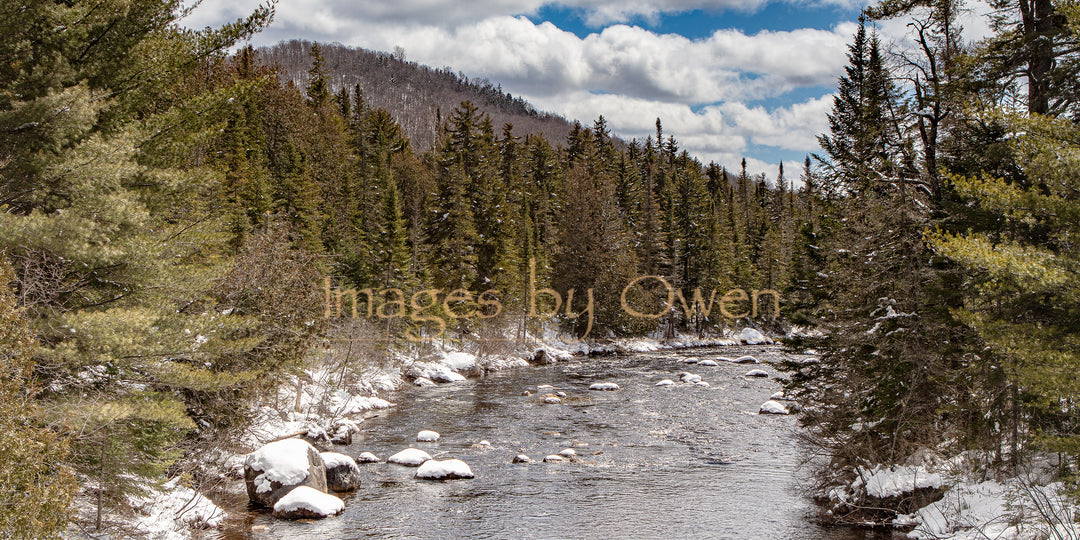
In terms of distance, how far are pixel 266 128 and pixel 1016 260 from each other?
54.0 meters

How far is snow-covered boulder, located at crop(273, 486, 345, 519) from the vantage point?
1416 centimetres

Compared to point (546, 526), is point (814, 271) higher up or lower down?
higher up

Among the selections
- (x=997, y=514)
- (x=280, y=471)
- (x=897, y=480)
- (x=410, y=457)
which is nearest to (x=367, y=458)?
(x=410, y=457)

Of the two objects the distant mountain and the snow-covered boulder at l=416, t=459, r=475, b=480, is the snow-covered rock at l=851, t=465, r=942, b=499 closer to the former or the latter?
the snow-covered boulder at l=416, t=459, r=475, b=480

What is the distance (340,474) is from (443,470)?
2.69 meters

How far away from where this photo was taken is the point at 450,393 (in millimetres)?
32188

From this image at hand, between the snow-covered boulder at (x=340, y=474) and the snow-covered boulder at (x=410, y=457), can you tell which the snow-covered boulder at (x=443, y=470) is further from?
the snow-covered boulder at (x=340, y=474)

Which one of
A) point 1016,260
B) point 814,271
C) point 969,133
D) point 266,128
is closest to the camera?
point 1016,260

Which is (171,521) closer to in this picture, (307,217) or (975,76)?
(975,76)

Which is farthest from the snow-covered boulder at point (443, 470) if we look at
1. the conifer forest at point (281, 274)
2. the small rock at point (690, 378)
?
the small rock at point (690, 378)

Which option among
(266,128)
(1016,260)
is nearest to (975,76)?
(1016,260)

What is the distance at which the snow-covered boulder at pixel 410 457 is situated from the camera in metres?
18.8

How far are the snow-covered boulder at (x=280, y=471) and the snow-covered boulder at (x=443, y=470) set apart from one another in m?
2.79

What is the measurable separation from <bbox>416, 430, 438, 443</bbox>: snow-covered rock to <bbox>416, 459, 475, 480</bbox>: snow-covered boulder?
3.76 m
